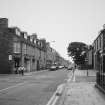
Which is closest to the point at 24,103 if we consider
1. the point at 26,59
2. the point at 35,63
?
the point at 26,59

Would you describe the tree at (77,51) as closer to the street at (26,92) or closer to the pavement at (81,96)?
the street at (26,92)

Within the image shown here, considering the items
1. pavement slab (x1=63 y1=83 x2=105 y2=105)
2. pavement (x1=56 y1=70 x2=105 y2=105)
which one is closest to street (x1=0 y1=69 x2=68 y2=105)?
pavement (x1=56 y1=70 x2=105 y2=105)

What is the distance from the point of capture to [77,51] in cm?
8569

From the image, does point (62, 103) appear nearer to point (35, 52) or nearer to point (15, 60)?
point (15, 60)

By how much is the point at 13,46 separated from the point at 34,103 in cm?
3190

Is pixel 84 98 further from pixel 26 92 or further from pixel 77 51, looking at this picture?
pixel 77 51

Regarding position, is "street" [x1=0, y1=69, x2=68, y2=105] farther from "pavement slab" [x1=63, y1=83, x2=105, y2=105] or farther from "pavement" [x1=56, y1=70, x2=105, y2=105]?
"pavement slab" [x1=63, y1=83, x2=105, y2=105]

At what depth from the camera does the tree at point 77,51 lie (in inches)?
3292

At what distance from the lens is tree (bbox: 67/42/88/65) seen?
83625 mm

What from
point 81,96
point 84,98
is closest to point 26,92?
point 81,96

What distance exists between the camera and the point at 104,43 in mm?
36312

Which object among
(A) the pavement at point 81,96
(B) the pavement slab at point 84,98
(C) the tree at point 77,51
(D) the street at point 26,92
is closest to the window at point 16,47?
(D) the street at point 26,92

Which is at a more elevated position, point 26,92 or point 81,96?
point 81,96

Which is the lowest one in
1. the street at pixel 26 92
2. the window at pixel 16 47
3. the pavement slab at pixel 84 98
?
the street at pixel 26 92
